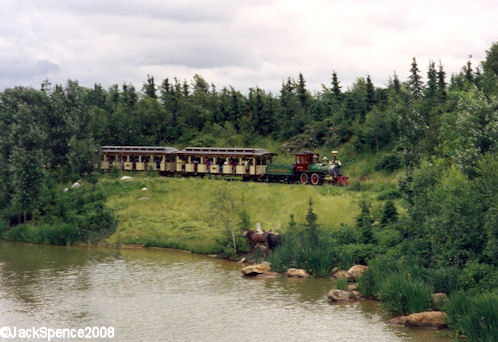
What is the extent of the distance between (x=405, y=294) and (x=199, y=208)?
24019 mm

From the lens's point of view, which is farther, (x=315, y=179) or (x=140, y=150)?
(x=140, y=150)

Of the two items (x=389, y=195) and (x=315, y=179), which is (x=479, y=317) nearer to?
(x=389, y=195)

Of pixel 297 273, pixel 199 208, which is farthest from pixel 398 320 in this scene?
pixel 199 208

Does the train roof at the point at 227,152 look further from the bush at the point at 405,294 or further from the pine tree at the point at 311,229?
the bush at the point at 405,294

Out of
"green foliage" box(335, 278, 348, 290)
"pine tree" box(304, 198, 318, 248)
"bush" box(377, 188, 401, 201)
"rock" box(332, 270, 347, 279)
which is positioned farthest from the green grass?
"green foliage" box(335, 278, 348, 290)

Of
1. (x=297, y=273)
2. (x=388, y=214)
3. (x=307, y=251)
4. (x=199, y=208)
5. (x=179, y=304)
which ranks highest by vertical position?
(x=388, y=214)

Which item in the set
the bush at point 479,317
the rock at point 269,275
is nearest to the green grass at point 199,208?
the rock at point 269,275

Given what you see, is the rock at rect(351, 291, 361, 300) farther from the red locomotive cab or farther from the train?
the red locomotive cab

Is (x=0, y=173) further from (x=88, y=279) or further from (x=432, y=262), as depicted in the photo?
(x=432, y=262)

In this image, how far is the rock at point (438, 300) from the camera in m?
25.9

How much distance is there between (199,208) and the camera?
47156mm

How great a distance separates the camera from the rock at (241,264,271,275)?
34750mm

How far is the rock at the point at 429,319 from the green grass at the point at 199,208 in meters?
13.4

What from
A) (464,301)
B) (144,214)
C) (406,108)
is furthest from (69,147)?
(464,301)
